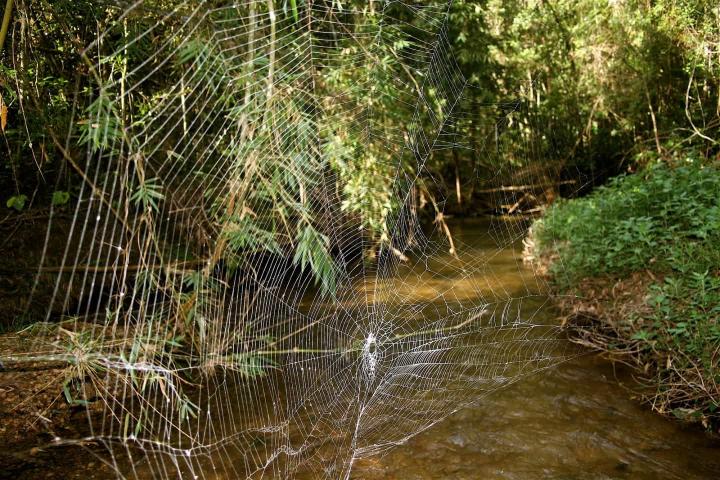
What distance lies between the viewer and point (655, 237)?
3.87 meters

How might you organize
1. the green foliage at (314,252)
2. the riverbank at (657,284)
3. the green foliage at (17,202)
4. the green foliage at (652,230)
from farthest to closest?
the green foliage at (17,202) < the green foliage at (652,230) < the green foliage at (314,252) < the riverbank at (657,284)

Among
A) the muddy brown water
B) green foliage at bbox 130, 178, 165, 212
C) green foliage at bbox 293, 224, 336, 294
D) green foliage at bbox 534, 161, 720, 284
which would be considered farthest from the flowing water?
green foliage at bbox 130, 178, 165, 212

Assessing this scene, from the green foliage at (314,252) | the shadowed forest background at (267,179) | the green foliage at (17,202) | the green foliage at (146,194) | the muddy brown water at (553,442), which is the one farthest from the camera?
the green foliage at (17,202)

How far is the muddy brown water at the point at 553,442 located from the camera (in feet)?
8.84

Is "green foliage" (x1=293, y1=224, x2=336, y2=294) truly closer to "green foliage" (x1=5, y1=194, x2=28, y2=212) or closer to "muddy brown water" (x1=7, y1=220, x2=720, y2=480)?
"muddy brown water" (x1=7, y1=220, x2=720, y2=480)

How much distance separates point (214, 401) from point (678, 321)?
309 cm

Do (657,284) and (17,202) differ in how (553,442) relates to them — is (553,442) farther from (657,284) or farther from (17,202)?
(17,202)

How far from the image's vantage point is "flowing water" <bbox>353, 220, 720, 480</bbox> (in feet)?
8.84

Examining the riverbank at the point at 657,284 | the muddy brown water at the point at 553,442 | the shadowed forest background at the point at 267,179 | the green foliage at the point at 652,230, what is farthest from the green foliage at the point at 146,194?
the green foliage at the point at 652,230

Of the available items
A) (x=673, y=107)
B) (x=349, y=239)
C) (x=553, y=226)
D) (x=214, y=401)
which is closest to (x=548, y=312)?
(x=553, y=226)

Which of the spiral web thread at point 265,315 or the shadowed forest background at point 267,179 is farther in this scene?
the spiral web thread at point 265,315

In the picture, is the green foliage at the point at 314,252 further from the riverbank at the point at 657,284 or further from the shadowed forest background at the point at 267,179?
the riverbank at the point at 657,284

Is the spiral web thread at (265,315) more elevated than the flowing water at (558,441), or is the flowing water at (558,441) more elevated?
the spiral web thread at (265,315)

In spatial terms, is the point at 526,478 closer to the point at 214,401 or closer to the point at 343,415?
the point at 343,415
